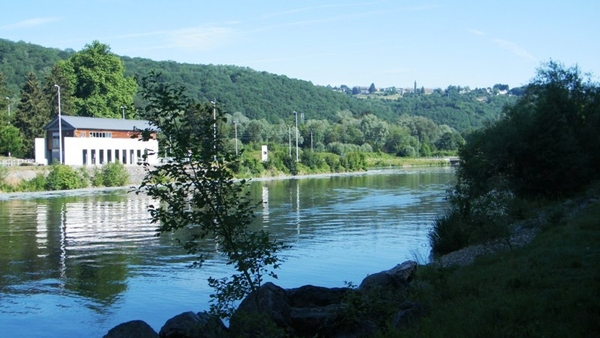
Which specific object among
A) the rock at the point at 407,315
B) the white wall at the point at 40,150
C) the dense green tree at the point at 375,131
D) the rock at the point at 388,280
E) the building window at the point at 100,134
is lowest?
the rock at the point at 388,280

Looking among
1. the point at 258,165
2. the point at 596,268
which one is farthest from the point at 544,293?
the point at 258,165

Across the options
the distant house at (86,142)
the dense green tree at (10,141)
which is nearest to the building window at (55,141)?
the distant house at (86,142)

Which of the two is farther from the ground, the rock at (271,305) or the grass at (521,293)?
the grass at (521,293)

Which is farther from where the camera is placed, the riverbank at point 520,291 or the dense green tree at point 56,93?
the dense green tree at point 56,93

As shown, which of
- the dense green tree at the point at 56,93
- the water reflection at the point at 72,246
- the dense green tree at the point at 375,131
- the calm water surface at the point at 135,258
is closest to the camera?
the calm water surface at the point at 135,258

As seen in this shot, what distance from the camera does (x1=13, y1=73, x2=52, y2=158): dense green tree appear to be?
84875 mm

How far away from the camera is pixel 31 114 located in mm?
86188

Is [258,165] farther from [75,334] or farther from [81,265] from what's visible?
[75,334]

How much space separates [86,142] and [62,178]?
40.7 ft

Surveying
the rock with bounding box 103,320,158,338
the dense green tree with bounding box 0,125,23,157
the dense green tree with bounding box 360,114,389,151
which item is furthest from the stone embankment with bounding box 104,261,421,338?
the dense green tree with bounding box 360,114,389,151

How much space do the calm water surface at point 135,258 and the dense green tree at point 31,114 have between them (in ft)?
139

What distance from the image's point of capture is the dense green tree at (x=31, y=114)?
8488 centimetres

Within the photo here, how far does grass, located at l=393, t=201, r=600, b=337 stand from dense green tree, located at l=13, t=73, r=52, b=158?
→ 78.1 m

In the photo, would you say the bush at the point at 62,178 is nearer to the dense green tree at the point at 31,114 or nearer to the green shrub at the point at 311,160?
the dense green tree at the point at 31,114
